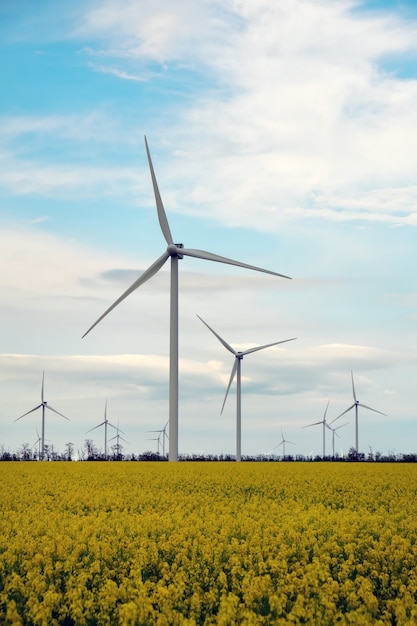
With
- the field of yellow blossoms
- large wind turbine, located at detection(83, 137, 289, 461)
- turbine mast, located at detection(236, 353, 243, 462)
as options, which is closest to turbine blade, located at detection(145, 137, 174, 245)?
→ large wind turbine, located at detection(83, 137, 289, 461)

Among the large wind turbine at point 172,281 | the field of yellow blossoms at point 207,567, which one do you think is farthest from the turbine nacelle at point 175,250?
the field of yellow blossoms at point 207,567

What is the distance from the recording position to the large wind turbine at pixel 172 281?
4219 cm

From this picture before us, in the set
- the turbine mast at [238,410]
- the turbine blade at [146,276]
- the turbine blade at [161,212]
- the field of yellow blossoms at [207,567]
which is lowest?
the field of yellow blossoms at [207,567]

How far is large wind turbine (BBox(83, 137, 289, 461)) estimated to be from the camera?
4219cm

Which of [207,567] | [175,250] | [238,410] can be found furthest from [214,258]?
[207,567]

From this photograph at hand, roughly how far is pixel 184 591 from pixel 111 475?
19.3 meters

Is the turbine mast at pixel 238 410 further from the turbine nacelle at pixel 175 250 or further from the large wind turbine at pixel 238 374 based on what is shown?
the turbine nacelle at pixel 175 250

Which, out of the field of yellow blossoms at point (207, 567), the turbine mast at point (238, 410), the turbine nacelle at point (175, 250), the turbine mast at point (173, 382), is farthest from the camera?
the turbine mast at point (238, 410)

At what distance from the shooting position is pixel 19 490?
23766mm

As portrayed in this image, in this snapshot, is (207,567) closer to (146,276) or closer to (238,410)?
(146,276)

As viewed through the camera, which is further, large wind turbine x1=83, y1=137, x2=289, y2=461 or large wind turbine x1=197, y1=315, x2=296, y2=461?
large wind turbine x1=197, y1=315, x2=296, y2=461

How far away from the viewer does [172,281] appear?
4528 cm

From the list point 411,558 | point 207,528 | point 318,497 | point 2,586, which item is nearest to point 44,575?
point 2,586

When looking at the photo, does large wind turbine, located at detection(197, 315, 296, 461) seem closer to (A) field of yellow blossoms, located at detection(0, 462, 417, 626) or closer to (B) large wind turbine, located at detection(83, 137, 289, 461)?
(B) large wind turbine, located at detection(83, 137, 289, 461)
